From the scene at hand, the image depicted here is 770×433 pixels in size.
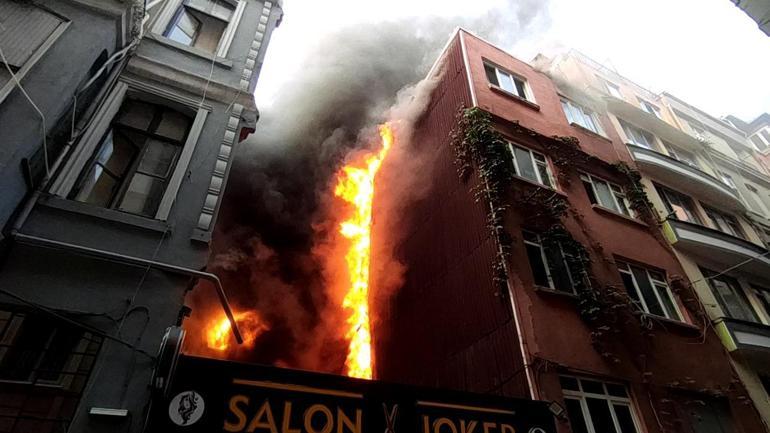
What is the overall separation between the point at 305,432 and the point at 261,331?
10742 millimetres

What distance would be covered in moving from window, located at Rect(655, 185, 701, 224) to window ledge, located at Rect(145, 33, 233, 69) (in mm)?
15651

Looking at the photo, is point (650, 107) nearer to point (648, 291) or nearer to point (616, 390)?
point (648, 291)

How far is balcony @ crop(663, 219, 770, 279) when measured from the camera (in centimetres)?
1311

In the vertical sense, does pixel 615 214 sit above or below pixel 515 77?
below

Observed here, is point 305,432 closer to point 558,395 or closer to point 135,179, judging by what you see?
point 135,179

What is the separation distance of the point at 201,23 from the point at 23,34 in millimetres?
4141

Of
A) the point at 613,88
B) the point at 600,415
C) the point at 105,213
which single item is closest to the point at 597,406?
the point at 600,415

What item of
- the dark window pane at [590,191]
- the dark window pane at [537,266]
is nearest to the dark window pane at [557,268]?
the dark window pane at [537,266]

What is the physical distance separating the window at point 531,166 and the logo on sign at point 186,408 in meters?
9.62

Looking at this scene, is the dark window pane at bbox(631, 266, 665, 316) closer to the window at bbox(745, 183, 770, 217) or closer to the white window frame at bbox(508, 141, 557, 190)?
the white window frame at bbox(508, 141, 557, 190)

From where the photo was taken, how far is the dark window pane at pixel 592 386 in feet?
27.6

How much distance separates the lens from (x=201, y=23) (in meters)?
8.91

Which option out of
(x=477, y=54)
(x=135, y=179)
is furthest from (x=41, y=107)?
(x=477, y=54)

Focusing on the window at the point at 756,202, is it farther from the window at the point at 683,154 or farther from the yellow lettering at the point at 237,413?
the yellow lettering at the point at 237,413
